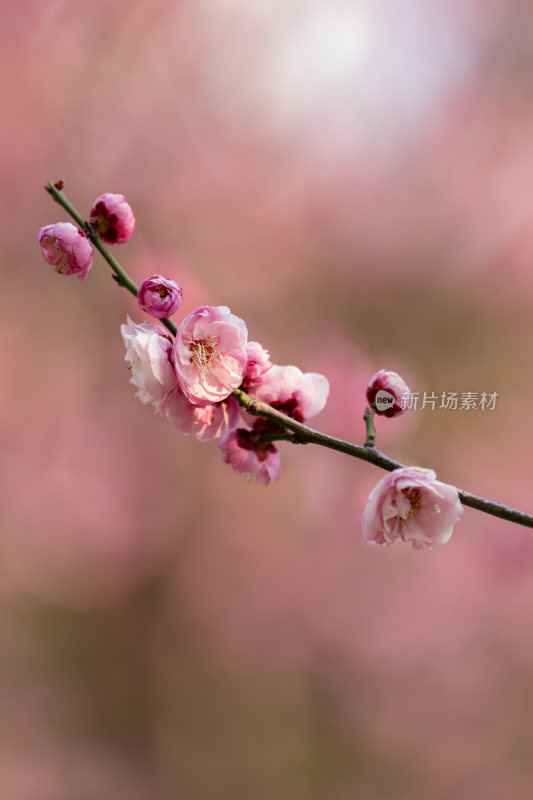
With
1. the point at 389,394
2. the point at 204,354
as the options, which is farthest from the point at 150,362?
the point at 389,394

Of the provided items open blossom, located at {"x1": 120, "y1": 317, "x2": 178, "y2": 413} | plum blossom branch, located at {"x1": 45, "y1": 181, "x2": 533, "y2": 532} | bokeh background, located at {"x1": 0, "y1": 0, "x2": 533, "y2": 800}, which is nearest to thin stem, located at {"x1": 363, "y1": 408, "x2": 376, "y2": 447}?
plum blossom branch, located at {"x1": 45, "y1": 181, "x2": 533, "y2": 532}

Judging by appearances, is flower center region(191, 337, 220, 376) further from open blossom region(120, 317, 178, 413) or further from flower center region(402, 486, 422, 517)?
flower center region(402, 486, 422, 517)

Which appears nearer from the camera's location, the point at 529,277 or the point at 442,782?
the point at 442,782

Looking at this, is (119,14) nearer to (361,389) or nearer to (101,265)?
(101,265)

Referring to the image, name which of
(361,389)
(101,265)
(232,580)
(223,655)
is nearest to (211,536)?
(232,580)

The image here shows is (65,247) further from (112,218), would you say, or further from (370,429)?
(370,429)

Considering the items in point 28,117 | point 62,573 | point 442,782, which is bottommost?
point 442,782
